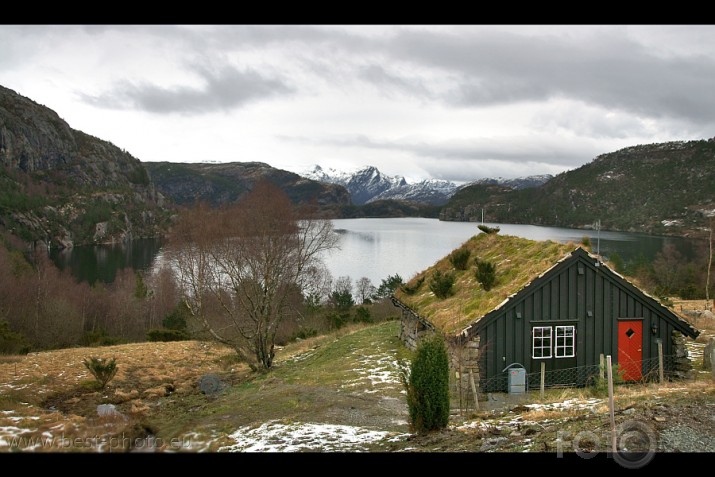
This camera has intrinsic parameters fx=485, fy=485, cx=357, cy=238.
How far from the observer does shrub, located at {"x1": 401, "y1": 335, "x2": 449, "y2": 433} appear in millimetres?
9500

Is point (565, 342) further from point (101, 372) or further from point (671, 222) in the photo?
point (671, 222)

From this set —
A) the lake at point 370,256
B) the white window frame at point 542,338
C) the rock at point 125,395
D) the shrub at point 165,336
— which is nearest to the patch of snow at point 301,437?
the white window frame at point 542,338

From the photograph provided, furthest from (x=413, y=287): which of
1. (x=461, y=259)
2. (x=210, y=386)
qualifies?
(x=210, y=386)

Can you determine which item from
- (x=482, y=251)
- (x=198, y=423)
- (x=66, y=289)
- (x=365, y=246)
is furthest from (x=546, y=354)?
(x=365, y=246)

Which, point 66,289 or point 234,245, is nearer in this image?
point 234,245

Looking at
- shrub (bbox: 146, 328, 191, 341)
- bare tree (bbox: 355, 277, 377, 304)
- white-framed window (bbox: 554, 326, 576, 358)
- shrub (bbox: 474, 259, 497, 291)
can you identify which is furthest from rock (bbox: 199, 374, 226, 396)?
bare tree (bbox: 355, 277, 377, 304)

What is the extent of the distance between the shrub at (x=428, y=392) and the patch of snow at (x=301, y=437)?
720mm

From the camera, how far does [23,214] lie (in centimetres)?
15300

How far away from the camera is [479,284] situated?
19031 millimetres

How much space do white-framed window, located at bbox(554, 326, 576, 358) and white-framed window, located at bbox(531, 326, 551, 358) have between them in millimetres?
298

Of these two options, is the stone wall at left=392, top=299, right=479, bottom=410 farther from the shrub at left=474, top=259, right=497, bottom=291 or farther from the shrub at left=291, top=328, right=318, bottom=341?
the shrub at left=291, top=328, right=318, bottom=341

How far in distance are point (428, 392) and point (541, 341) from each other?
26.3ft
